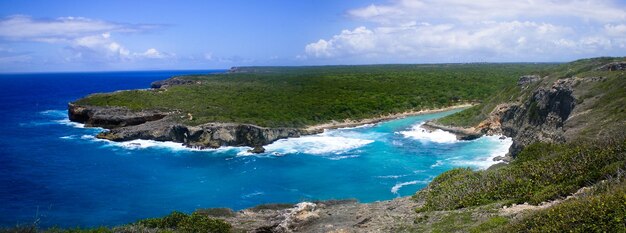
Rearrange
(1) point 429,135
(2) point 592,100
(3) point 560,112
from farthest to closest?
(1) point 429,135, (3) point 560,112, (2) point 592,100

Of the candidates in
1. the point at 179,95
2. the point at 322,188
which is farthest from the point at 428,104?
the point at 322,188

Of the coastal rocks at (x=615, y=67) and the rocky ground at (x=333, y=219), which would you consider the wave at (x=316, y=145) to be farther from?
the coastal rocks at (x=615, y=67)

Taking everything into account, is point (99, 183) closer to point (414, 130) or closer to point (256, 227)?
point (256, 227)

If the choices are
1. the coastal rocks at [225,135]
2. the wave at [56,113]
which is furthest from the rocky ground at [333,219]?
the wave at [56,113]

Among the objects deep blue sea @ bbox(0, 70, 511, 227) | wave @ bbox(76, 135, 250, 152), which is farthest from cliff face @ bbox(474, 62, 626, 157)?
wave @ bbox(76, 135, 250, 152)

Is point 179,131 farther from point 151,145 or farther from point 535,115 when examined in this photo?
point 535,115

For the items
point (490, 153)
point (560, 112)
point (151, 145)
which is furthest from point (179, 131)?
point (560, 112)
